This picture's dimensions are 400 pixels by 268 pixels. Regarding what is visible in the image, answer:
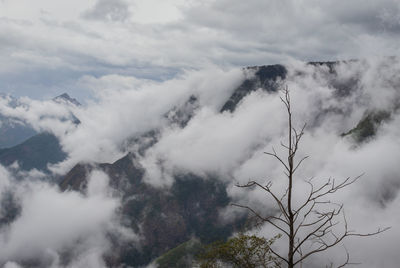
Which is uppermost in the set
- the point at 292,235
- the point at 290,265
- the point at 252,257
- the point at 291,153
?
the point at 252,257

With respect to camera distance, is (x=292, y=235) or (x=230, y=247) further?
(x=230, y=247)

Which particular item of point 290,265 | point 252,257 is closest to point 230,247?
point 252,257

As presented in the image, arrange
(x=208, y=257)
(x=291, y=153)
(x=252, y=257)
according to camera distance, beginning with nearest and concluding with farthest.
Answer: (x=291, y=153) → (x=252, y=257) → (x=208, y=257)

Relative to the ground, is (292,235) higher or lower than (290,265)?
higher

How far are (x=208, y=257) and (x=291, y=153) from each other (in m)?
43.8

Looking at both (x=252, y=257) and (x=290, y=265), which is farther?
(x=252, y=257)

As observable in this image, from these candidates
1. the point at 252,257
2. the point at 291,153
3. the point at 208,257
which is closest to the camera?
the point at 291,153

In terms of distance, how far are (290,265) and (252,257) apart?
3670 centimetres

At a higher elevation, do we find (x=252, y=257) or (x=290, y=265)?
(x=252, y=257)

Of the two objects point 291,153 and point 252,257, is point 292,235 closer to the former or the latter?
point 291,153

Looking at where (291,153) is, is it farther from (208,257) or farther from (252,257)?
(208,257)

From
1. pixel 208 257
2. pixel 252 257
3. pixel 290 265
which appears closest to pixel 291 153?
pixel 290 265

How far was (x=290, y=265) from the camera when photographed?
31.3 ft

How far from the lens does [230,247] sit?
150ft
